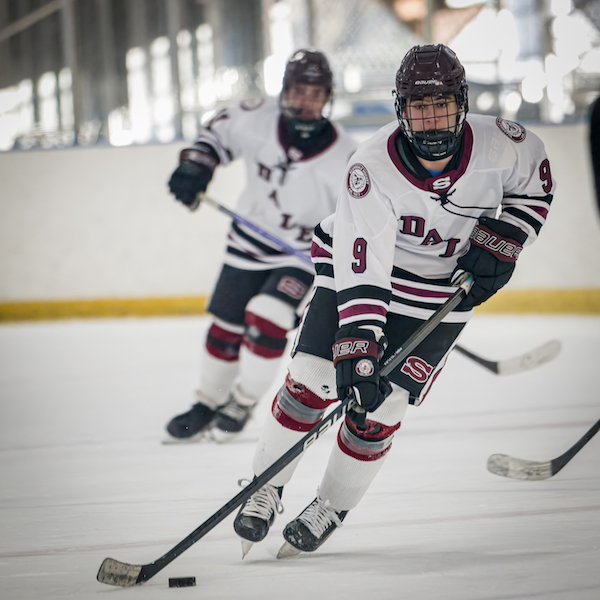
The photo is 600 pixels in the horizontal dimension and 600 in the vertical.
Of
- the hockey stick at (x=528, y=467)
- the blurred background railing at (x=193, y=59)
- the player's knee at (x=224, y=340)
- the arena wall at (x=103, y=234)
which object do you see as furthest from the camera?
the blurred background railing at (x=193, y=59)

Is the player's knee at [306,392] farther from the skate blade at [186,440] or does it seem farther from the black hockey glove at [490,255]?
the skate blade at [186,440]

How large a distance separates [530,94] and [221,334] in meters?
3.36

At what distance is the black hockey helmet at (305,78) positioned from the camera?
7.28 feet

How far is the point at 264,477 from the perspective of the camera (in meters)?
1.44

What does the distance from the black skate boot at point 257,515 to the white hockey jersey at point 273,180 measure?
3.32 ft

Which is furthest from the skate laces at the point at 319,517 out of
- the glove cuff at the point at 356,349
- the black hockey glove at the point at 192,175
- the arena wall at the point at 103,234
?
the arena wall at the point at 103,234

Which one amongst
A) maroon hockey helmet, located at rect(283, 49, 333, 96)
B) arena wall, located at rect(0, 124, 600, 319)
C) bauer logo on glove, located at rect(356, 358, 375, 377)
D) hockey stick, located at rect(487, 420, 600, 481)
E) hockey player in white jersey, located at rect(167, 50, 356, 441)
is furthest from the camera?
arena wall, located at rect(0, 124, 600, 319)

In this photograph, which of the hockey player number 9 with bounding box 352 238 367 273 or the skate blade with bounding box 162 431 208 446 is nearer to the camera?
the hockey player number 9 with bounding box 352 238 367 273

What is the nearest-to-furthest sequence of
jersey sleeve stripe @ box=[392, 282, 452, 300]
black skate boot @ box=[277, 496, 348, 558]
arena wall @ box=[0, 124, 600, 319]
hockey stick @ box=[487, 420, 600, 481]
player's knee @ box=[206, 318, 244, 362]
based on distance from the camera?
black skate boot @ box=[277, 496, 348, 558] → jersey sleeve stripe @ box=[392, 282, 452, 300] → hockey stick @ box=[487, 420, 600, 481] → player's knee @ box=[206, 318, 244, 362] → arena wall @ box=[0, 124, 600, 319]

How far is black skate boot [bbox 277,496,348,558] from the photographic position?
145 cm

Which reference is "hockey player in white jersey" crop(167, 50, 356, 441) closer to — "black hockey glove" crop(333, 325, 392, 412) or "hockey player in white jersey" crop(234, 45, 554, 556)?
"hockey player in white jersey" crop(234, 45, 554, 556)

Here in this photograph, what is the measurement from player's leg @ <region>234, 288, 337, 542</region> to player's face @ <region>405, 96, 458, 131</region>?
1.34ft

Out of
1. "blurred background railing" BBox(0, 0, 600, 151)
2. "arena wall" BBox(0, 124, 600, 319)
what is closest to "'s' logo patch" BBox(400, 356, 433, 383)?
"arena wall" BBox(0, 124, 600, 319)

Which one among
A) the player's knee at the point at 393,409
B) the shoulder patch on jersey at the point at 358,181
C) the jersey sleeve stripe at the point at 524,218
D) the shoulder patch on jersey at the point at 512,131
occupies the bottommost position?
the player's knee at the point at 393,409
